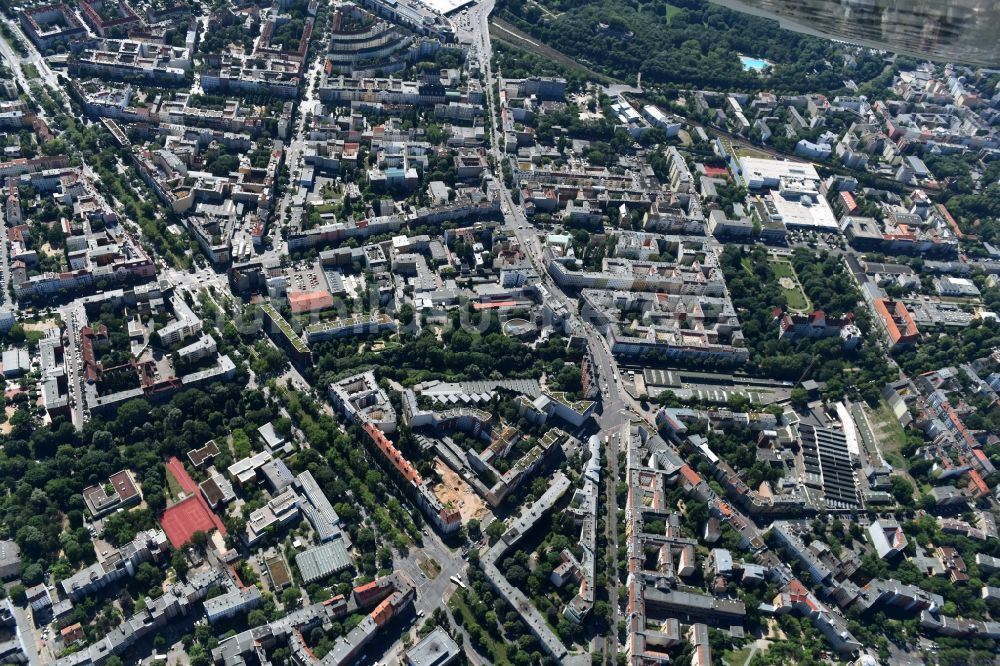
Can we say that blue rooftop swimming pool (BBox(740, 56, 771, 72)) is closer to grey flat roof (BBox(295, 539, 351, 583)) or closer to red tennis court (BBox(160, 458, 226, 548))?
grey flat roof (BBox(295, 539, 351, 583))

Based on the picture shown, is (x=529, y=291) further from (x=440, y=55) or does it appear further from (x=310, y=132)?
(x=440, y=55)

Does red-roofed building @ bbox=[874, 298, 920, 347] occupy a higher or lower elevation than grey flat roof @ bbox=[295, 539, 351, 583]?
higher

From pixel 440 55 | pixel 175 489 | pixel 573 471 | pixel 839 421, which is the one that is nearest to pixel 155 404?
pixel 175 489

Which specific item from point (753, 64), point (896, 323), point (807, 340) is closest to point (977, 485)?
point (807, 340)

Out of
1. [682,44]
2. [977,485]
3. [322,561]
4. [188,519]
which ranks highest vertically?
[682,44]

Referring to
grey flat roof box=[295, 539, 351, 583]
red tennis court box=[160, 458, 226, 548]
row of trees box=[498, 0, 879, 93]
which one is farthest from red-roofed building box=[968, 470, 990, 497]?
row of trees box=[498, 0, 879, 93]

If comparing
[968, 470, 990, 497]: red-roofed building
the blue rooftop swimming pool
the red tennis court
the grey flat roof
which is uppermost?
the blue rooftop swimming pool

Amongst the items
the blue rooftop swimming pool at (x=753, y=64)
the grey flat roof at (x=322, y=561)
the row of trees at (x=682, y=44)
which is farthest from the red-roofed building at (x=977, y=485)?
the blue rooftop swimming pool at (x=753, y=64)

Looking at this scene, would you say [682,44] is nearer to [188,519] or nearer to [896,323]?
[896,323]
